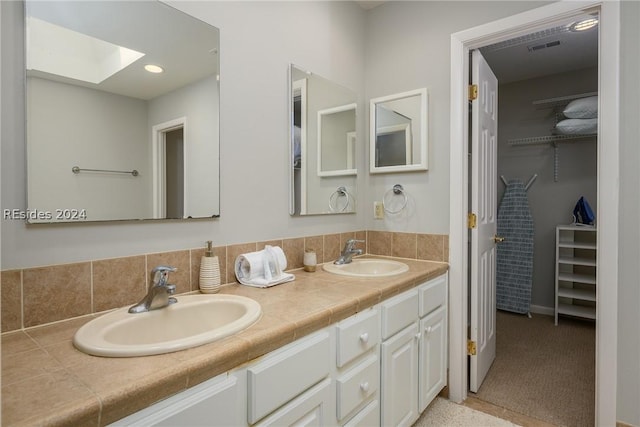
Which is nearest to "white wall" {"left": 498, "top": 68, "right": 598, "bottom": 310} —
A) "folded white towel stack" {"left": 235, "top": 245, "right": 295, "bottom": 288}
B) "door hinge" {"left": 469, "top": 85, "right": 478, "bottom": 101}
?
"door hinge" {"left": 469, "top": 85, "right": 478, "bottom": 101}

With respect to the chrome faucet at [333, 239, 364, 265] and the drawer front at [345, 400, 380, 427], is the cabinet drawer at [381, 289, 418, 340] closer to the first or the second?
the drawer front at [345, 400, 380, 427]

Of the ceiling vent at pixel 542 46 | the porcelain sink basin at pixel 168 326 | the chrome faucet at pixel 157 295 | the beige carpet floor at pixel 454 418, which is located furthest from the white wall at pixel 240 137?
the ceiling vent at pixel 542 46

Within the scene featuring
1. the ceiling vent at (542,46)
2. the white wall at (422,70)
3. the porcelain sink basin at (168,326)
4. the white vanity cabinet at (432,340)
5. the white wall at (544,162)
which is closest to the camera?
the porcelain sink basin at (168,326)

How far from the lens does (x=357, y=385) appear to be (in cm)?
128

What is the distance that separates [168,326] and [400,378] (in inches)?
41.4

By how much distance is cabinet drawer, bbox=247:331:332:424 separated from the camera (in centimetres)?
89

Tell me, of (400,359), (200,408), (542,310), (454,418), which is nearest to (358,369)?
(400,359)

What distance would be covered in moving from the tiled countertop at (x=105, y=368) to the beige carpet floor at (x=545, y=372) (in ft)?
5.22

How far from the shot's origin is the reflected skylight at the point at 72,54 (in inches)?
38.9

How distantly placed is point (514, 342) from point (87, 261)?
124 inches

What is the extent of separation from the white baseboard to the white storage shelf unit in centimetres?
15

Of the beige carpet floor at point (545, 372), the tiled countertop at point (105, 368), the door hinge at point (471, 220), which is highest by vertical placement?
the door hinge at point (471, 220)

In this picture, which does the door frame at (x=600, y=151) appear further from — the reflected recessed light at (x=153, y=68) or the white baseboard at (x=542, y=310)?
the white baseboard at (x=542, y=310)

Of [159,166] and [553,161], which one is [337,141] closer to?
[159,166]
